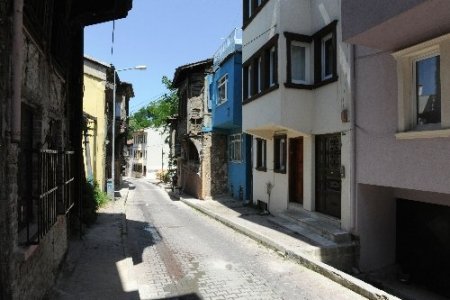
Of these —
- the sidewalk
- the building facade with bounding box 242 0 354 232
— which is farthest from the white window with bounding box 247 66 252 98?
the sidewalk

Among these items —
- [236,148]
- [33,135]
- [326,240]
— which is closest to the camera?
[33,135]

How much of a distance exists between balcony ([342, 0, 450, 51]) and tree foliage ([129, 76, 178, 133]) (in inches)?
1075

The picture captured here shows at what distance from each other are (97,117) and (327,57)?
1424cm

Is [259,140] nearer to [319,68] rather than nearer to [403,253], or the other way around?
[319,68]

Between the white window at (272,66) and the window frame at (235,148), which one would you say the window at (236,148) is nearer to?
the window frame at (235,148)

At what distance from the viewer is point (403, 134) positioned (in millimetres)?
7277

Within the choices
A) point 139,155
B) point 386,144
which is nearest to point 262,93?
point 386,144

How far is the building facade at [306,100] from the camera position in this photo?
9.84 metres

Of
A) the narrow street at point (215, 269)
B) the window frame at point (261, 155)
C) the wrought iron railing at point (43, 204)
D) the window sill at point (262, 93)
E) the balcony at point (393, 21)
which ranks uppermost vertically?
the balcony at point (393, 21)

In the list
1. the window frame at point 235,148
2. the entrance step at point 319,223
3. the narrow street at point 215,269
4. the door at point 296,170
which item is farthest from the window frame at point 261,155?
the narrow street at point 215,269

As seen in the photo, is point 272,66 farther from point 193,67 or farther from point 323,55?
point 193,67

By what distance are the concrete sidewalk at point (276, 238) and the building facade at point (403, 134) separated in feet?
5.72

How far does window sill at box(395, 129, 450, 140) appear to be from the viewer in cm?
641

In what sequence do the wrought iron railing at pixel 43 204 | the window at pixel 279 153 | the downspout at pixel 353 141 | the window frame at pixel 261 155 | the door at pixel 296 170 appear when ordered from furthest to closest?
the window frame at pixel 261 155, the window at pixel 279 153, the door at pixel 296 170, the downspout at pixel 353 141, the wrought iron railing at pixel 43 204
